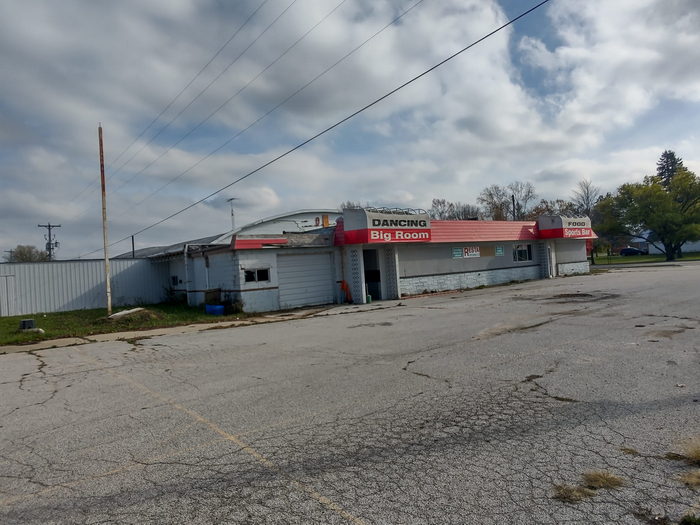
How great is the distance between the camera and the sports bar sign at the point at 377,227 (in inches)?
861

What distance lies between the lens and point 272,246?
2072 cm

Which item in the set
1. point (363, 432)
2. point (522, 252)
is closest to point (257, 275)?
point (363, 432)

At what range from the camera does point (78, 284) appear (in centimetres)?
2639

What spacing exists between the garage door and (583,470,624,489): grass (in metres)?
18.2

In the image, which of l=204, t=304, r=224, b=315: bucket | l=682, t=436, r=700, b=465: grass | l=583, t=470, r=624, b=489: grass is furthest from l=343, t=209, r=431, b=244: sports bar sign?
l=583, t=470, r=624, b=489: grass

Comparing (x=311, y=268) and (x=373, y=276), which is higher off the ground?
(x=311, y=268)

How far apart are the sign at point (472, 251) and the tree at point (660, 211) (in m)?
34.6

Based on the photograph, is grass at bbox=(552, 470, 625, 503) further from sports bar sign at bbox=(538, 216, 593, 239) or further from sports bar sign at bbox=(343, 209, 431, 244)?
sports bar sign at bbox=(538, 216, 593, 239)

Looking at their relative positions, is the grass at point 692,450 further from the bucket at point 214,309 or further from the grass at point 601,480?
the bucket at point 214,309

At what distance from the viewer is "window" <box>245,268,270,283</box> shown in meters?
20.3

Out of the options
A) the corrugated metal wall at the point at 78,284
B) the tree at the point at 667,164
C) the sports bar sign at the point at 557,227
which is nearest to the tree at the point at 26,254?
the corrugated metal wall at the point at 78,284

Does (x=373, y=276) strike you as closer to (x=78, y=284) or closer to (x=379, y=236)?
(x=379, y=236)

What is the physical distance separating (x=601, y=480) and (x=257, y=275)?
17911 millimetres

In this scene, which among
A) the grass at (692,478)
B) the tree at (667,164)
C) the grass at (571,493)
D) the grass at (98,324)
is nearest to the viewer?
the grass at (571,493)
